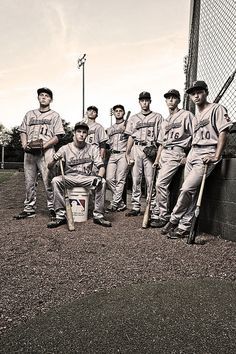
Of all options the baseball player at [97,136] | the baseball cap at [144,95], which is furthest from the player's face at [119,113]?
the baseball cap at [144,95]

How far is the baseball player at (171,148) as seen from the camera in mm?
4945

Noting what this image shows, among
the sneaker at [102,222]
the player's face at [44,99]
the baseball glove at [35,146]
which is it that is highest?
the player's face at [44,99]

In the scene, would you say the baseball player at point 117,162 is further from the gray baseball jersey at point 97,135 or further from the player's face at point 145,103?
the player's face at point 145,103

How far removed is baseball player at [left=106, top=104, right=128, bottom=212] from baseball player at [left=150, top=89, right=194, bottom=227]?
1403 mm

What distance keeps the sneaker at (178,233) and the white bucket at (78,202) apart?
1.57m

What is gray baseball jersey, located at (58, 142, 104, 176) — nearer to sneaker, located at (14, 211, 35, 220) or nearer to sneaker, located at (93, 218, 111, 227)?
sneaker, located at (93, 218, 111, 227)

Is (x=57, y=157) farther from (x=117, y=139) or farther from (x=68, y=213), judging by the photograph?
(x=117, y=139)

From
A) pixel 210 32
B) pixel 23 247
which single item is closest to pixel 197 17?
pixel 210 32

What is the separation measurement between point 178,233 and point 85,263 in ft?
4.82

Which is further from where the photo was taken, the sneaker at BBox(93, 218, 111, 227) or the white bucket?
the white bucket

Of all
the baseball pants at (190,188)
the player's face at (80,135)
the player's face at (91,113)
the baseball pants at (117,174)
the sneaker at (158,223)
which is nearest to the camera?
the baseball pants at (190,188)

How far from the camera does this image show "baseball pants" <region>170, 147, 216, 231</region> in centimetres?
420

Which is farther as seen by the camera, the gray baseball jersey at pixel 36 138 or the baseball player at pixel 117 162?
the baseball player at pixel 117 162

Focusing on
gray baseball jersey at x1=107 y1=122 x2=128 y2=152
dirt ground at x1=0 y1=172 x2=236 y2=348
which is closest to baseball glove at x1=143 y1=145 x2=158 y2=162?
gray baseball jersey at x1=107 y1=122 x2=128 y2=152
